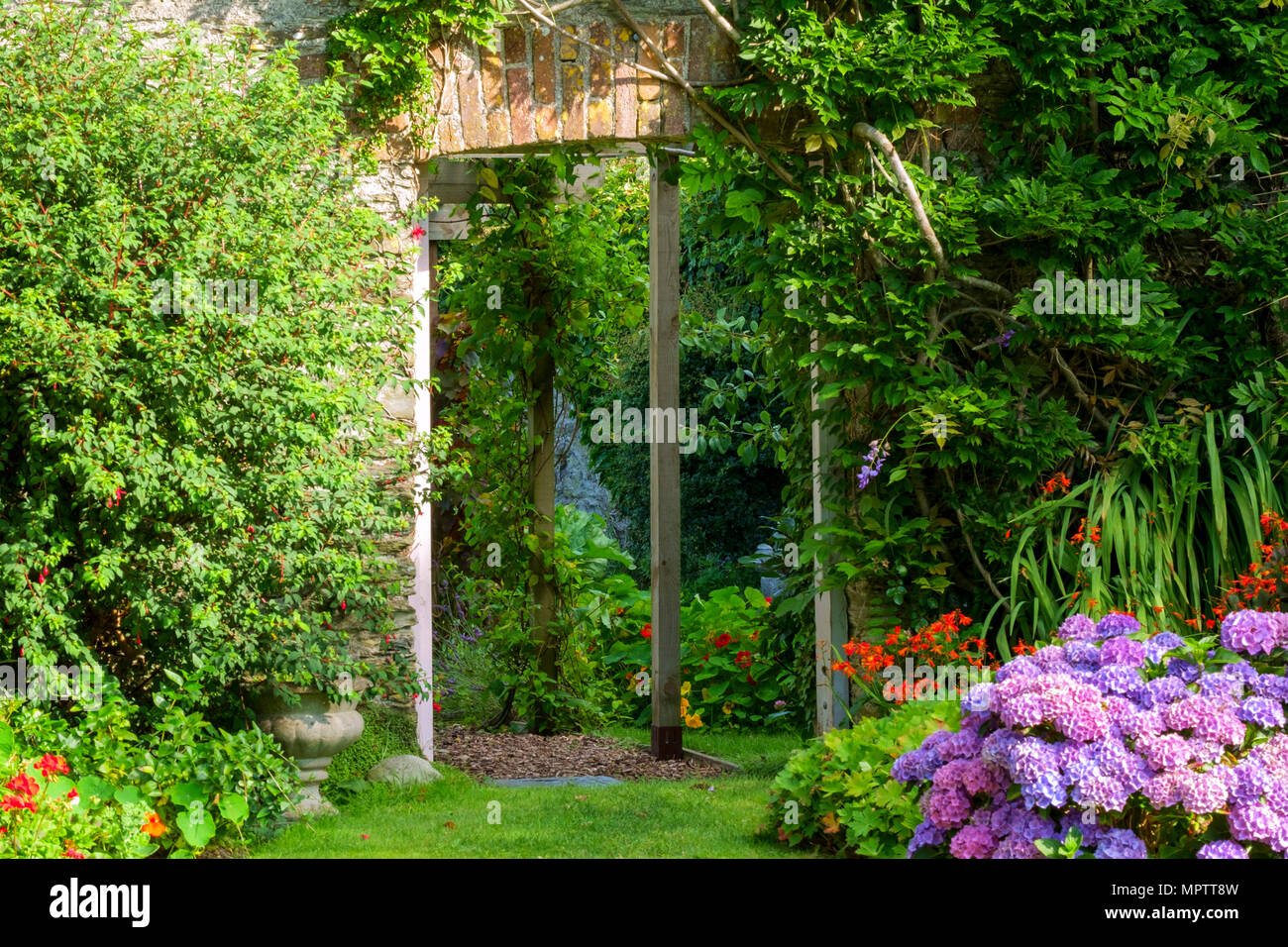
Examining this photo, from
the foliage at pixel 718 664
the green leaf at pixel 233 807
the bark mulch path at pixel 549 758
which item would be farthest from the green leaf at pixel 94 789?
the foliage at pixel 718 664

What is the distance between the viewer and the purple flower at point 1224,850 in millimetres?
2605

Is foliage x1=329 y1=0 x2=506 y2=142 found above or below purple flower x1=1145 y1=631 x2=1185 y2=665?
above

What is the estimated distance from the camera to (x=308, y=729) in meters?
4.14

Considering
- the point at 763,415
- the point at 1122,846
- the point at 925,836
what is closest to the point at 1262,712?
the point at 1122,846

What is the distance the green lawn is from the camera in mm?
3678

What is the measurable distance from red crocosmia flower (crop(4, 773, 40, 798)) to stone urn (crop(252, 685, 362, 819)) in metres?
1.03

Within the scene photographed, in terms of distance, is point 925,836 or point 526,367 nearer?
point 925,836

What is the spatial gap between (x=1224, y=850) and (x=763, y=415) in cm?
387

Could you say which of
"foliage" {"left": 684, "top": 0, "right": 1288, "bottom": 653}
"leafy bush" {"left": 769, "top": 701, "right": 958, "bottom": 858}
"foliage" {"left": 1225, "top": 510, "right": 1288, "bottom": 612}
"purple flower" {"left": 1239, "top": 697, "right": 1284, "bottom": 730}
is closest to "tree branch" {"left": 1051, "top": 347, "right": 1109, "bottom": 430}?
"foliage" {"left": 684, "top": 0, "right": 1288, "bottom": 653}

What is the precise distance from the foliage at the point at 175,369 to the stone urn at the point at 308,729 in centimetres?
13

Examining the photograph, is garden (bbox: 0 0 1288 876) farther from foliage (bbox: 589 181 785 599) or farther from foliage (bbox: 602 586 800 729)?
foliage (bbox: 589 181 785 599)

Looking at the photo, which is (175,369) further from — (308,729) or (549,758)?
(549,758)

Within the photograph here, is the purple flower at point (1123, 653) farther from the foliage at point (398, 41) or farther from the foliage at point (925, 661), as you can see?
the foliage at point (398, 41)

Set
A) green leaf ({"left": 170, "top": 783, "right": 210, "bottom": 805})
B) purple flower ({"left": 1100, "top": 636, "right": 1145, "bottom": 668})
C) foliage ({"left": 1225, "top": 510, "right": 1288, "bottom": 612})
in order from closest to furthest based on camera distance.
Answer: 1. purple flower ({"left": 1100, "top": 636, "right": 1145, "bottom": 668})
2. green leaf ({"left": 170, "top": 783, "right": 210, "bottom": 805})
3. foliage ({"left": 1225, "top": 510, "right": 1288, "bottom": 612})
